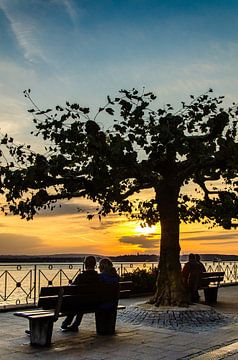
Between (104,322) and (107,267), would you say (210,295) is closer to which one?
(107,267)

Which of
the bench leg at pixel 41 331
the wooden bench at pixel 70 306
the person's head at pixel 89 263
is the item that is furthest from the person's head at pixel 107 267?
the bench leg at pixel 41 331

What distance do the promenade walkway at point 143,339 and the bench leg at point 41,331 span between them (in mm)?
151

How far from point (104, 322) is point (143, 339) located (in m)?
0.83

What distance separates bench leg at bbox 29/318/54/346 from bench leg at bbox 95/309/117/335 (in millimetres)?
1318

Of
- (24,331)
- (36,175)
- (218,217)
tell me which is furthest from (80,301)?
(218,217)

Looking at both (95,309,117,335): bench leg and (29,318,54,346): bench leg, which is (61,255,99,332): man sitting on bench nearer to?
(95,309,117,335): bench leg

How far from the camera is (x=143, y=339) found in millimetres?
Result: 8766

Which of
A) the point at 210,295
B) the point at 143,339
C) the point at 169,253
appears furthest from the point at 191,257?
the point at 143,339

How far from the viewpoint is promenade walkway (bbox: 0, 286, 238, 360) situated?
743cm

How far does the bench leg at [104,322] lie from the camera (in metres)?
9.16

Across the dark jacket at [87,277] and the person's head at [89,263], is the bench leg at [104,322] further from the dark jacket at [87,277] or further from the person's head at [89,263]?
the person's head at [89,263]

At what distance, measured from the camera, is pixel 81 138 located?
33.5ft

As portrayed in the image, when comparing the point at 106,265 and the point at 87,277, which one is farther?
the point at 106,265

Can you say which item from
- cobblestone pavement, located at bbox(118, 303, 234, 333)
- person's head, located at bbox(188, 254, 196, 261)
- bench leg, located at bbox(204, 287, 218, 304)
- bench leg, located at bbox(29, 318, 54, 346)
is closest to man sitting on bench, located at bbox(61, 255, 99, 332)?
bench leg, located at bbox(29, 318, 54, 346)
